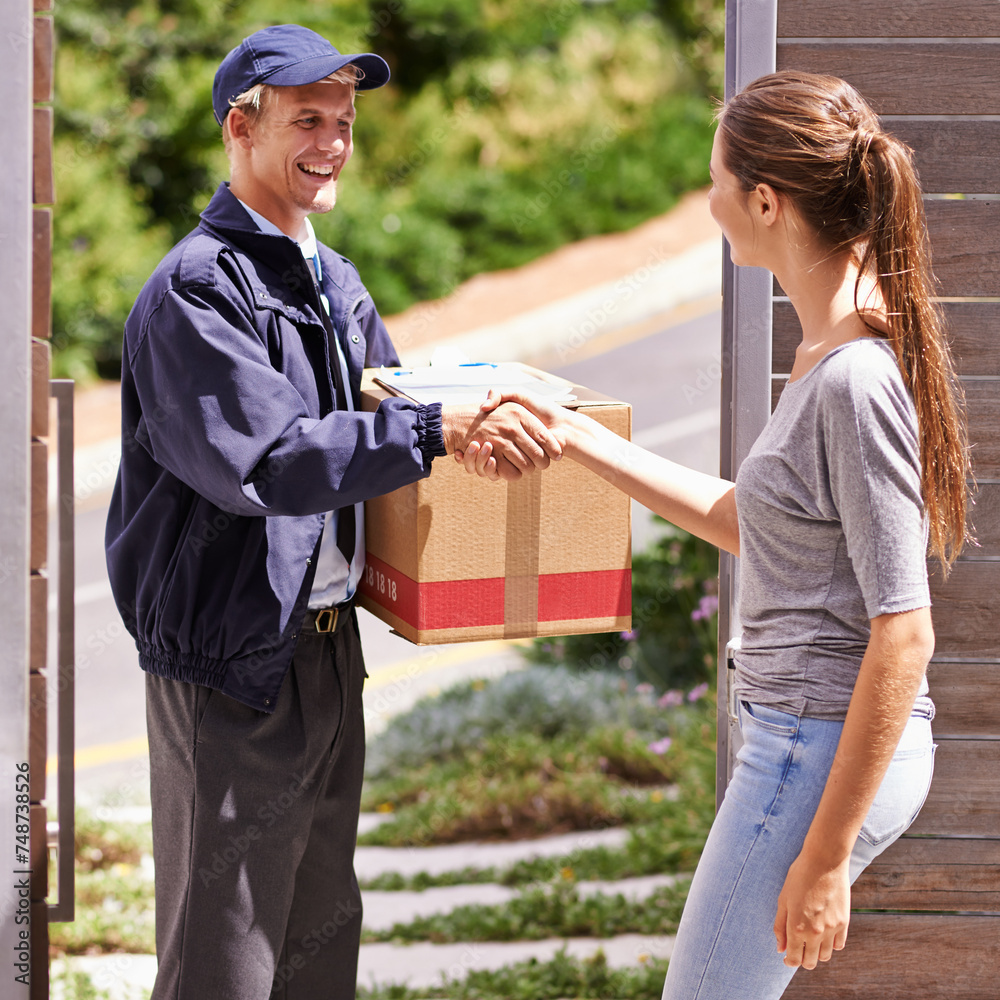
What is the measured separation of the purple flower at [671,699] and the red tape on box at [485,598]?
9.80 feet

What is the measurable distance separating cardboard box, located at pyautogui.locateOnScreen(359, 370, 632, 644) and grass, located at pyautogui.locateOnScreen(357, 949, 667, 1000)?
67.7 inches

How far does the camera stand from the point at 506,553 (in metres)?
2.40

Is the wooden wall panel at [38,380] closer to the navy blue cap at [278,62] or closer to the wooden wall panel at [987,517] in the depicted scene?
the navy blue cap at [278,62]

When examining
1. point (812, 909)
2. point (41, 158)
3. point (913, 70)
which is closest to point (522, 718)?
point (41, 158)

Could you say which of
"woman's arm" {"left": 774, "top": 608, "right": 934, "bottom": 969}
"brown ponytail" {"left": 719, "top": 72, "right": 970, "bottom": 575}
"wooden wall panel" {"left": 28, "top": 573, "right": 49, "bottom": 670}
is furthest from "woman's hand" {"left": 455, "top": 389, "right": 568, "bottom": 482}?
"wooden wall panel" {"left": 28, "top": 573, "right": 49, "bottom": 670}

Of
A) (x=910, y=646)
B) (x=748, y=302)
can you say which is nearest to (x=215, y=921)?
(x=910, y=646)

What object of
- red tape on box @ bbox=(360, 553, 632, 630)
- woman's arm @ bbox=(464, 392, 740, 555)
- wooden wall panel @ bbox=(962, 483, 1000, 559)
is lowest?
red tape on box @ bbox=(360, 553, 632, 630)

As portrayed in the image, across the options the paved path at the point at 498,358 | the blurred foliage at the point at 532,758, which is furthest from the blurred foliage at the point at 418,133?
the blurred foliage at the point at 532,758

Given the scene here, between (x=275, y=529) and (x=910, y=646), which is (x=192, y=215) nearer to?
(x=275, y=529)

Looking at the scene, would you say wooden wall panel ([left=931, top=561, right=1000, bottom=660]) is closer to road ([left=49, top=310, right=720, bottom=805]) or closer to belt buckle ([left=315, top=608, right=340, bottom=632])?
belt buckle ([left=315, top=608, right=340, bottom=632])

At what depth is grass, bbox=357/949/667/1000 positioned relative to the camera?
3715mm

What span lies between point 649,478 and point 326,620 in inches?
28.0

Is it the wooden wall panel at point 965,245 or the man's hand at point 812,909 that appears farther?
the wooden wall panel at point 965,245

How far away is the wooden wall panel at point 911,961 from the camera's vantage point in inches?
105
